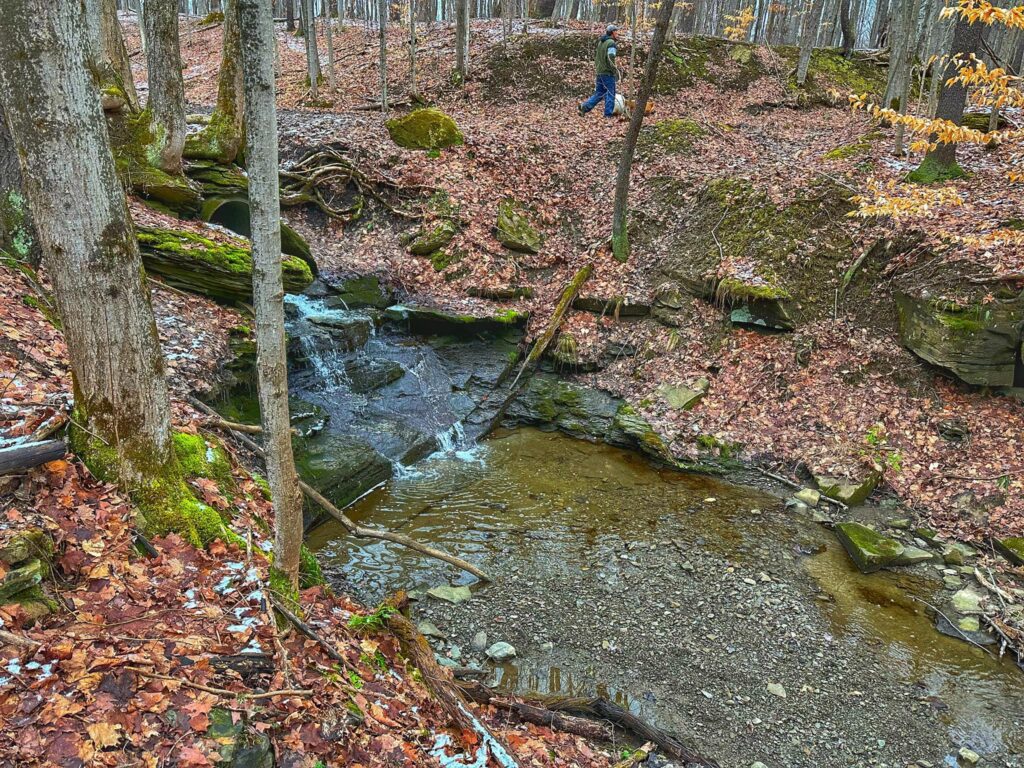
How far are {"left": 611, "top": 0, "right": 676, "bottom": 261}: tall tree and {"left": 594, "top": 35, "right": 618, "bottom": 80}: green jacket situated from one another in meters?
3.21

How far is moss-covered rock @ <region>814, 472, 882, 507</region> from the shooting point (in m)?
8.43

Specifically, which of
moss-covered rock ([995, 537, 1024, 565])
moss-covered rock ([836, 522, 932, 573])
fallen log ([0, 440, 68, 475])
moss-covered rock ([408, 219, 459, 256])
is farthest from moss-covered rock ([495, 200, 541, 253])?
fallen log ([0, 440, 68, 475])

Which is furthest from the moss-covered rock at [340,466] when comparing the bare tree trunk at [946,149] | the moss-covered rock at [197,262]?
the bare tree trunk at [946,149]

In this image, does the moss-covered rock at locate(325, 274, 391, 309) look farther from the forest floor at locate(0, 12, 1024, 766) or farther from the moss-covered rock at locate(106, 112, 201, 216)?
the moss-covered rock at locate(106, 112, 201, 216)

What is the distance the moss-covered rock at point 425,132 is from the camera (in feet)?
49.5

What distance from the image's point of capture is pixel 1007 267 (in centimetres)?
873

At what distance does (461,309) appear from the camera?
1215 centimetres

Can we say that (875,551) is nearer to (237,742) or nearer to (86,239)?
(237,742)

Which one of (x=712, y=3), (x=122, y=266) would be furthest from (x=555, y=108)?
(x=712, y=3)

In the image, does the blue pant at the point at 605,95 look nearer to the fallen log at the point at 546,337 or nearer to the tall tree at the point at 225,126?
the fallen log at the point at 546,337

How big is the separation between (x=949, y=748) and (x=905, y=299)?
7.14 m

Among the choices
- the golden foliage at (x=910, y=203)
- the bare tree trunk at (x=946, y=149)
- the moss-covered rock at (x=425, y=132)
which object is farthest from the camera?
the moss-covered rock at (x=425, y=132)

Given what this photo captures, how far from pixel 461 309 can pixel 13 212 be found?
7361mm

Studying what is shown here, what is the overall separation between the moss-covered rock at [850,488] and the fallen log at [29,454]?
9.16 metres
